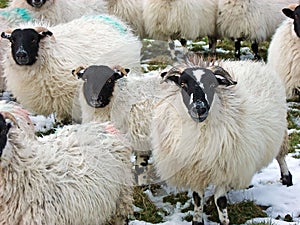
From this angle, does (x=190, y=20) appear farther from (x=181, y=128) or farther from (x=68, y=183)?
(x=68, y=183)

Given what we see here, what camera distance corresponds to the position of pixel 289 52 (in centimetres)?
767

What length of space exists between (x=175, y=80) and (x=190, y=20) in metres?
5.30

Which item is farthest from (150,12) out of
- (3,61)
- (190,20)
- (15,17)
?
(3,61)

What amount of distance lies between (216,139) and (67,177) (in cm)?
134

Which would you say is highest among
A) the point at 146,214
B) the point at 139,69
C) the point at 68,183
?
the point at 139,69

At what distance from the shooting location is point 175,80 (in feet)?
15.8

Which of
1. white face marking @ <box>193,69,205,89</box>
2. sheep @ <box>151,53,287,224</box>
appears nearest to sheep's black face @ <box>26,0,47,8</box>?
sheep @ <box>151,53,287,224</box>

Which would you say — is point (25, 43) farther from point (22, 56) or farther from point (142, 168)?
point (142, 168)

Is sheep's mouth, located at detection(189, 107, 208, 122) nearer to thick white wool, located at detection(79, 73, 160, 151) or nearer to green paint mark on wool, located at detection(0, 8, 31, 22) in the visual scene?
thick white wool, located at detection(79, 73, 160, 151)

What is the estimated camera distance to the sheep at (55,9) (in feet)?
28.2

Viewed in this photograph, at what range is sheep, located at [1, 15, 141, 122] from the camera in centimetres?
658

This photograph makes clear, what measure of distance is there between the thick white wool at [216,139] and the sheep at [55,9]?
4.13 m

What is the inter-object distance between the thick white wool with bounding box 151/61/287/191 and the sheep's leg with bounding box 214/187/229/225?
0.06 m

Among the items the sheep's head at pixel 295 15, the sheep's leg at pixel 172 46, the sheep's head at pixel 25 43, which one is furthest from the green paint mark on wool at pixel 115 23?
the sheep's head at pixel 295 15
